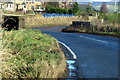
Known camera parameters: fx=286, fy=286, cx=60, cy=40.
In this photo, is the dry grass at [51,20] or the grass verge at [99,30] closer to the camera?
the grass verge at [99,30]

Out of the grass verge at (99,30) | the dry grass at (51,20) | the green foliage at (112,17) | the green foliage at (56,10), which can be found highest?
the green foliage at (56,10)

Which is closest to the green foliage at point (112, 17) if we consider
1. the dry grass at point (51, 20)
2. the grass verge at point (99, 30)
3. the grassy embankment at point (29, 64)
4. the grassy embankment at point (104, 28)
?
the grassy embankment at point (104, 28)

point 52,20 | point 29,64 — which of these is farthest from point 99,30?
point 52,20

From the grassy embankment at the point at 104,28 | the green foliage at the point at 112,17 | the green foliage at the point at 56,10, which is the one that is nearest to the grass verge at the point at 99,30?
the grassy embankment at the point at 104,28

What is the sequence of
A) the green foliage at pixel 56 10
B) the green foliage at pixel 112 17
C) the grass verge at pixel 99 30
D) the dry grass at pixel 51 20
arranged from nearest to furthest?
the green foliage at pixel 112 17 < the grass verge at pixel 99 30 < the dry grass at pixel 51 20 < the green foliage at pixel 56 10

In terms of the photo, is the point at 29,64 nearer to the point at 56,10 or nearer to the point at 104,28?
the point at 104,28

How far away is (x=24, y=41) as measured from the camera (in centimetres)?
1197

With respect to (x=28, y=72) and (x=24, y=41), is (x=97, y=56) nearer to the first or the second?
(x=24, y=41)

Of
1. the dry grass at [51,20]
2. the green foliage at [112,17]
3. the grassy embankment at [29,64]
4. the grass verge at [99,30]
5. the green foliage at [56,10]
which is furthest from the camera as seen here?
the green foliage at [56,10]

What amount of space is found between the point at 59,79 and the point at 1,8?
470 cm

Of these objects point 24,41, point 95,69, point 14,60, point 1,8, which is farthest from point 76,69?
point 1,8

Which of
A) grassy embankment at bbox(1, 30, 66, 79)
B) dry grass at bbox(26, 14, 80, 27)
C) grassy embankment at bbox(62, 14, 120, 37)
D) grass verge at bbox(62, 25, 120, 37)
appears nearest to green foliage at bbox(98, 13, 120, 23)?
grassy embankment at bbox(62, 14, 120, 37)

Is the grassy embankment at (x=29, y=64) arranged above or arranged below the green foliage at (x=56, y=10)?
below

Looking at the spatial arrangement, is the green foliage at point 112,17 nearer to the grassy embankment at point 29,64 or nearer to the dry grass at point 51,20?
the grassy embankment at point 29,64
